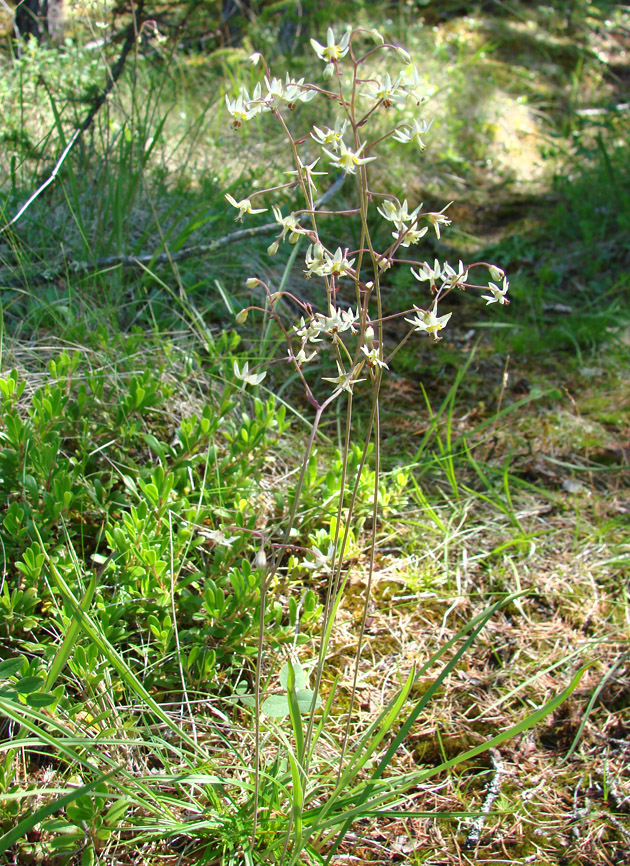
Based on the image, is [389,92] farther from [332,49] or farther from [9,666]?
[9,666]

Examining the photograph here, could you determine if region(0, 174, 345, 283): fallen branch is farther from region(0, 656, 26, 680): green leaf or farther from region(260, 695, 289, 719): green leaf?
region(260, 695, 289, 719): green leaf

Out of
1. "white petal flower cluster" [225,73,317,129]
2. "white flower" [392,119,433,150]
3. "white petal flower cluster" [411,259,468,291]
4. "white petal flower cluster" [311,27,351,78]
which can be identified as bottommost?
"white petal flower cluster" [411,259,468,291]

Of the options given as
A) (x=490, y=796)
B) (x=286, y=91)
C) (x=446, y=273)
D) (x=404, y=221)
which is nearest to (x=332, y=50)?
(x=286, y=91)

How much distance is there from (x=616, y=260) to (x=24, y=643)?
4248 millimetres

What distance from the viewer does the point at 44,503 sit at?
1.88m

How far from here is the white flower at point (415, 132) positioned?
1114 mm

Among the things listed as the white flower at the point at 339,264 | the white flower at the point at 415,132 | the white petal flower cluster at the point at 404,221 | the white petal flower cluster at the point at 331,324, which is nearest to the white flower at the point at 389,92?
the white flower at the point at 415,132

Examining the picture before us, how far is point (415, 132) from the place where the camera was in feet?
3.70

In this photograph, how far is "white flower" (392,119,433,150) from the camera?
111 centimetres

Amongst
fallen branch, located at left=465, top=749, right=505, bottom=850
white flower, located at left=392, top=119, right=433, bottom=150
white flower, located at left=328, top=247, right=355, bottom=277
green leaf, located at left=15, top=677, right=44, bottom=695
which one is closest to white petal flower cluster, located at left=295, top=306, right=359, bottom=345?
white flower, located at left=328, top=247, right=355, bottom=277

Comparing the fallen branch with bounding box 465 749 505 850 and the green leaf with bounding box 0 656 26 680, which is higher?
the green leaf with bounding box 0 656 26 680

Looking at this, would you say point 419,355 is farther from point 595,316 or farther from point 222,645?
point 222,645

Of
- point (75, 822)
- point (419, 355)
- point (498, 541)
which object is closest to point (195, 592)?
point (75, 822)

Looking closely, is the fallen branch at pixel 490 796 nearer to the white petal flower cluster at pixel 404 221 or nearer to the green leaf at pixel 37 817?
the green leaf at pixel 37 817
